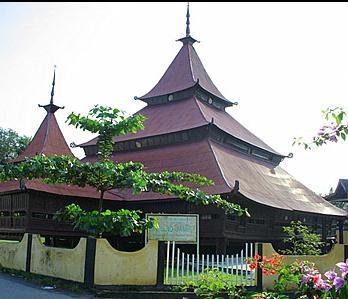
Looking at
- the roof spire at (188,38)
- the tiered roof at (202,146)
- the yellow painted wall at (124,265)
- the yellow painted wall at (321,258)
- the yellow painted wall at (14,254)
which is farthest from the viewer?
the roof spire at (188,38)

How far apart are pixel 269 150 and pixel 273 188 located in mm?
5044

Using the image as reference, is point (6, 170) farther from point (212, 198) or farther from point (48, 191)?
point (48, 191)

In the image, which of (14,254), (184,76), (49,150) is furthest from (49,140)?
(14,254)

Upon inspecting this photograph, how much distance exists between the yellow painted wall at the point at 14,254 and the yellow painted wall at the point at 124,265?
141 inches

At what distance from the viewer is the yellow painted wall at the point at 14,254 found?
42.4 ft

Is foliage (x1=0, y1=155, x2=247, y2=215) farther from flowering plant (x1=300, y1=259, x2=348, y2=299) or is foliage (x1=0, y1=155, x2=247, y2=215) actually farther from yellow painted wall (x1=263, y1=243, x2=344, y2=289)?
flowering plant (x1=300, y1=259, x2=348, y2=299)

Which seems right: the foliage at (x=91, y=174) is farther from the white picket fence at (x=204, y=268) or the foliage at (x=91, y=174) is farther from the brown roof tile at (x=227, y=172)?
the brown roof tile at (x=227, y=172)

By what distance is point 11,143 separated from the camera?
48594mm

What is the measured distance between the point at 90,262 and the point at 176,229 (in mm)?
2511

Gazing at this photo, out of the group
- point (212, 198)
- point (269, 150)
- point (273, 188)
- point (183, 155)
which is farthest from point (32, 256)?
point (269, 150)

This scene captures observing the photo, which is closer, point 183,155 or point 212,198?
point 212,198

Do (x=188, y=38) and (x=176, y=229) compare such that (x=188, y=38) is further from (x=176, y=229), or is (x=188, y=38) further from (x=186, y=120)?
(x=176, y=229)

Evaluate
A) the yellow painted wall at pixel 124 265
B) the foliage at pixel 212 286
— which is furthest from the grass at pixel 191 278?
the foliage at pixel 212 286

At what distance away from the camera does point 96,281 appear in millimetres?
10242
